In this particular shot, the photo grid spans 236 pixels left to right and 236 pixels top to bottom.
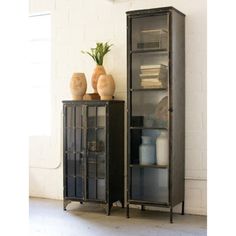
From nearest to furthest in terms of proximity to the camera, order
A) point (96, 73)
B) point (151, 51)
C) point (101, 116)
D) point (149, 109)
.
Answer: point (151, 51) < point (149, 109) < point (101, 116) < point (96, 73)

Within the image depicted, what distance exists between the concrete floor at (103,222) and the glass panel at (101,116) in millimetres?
991

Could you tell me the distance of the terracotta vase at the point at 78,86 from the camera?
4.52 metres

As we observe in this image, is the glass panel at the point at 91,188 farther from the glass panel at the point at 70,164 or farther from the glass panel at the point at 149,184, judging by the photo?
the glass panel at the point at 149,184

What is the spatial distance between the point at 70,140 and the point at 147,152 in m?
0.92

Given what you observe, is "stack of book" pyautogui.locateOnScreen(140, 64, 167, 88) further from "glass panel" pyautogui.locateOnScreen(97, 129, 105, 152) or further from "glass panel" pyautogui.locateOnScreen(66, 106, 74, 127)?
"glass panel" pyautogui.locateOnScreen(66, 106, 74, 127)

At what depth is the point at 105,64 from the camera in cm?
477

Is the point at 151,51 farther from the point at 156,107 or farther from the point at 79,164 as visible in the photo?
the point at 79,164

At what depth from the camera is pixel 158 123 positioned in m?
4.12

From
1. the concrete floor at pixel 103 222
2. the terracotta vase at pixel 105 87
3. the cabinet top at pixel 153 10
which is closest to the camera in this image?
the concrete floor at pixel 103 222

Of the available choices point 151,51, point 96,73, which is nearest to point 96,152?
point 96,73

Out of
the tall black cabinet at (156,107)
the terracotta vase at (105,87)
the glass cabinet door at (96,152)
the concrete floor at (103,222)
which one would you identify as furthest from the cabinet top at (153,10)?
the concrete floor at (103,222)

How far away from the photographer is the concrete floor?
3629 millimetres

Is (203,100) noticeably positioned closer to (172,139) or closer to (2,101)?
(172,139)

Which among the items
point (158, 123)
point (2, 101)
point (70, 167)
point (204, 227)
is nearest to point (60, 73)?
point (70, 167)
